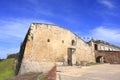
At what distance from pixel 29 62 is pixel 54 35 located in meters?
4.23

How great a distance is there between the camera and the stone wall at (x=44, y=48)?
25766 mm

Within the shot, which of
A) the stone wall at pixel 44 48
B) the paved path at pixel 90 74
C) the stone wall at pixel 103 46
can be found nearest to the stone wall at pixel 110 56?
the stone wall at pixel 103 46

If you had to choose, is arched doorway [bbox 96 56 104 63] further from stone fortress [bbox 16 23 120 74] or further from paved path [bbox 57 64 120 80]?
paved path [bbox 57 64 120 80]

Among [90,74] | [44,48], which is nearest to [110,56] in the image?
[44,48]

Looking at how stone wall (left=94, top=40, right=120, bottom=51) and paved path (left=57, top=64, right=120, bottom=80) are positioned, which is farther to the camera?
stone wall (left=94, top=40, right=120, bottom=51)

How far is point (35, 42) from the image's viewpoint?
26047 millimetres

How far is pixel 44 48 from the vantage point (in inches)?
1030

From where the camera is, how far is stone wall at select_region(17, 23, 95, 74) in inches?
1014

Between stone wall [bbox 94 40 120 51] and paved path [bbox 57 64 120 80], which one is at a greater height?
stone wall [bbox 94 40 120 51]

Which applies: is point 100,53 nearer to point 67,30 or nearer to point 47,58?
point 67,30

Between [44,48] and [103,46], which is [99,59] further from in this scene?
[44,48]

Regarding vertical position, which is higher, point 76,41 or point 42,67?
point 76,41

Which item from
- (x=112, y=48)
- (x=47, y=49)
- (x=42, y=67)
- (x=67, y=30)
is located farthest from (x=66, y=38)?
(x=112, y=48)

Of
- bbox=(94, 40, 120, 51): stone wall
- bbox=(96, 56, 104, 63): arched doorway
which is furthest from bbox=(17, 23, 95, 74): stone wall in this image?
bbox=(94, 40, 120, 51): stone wall
